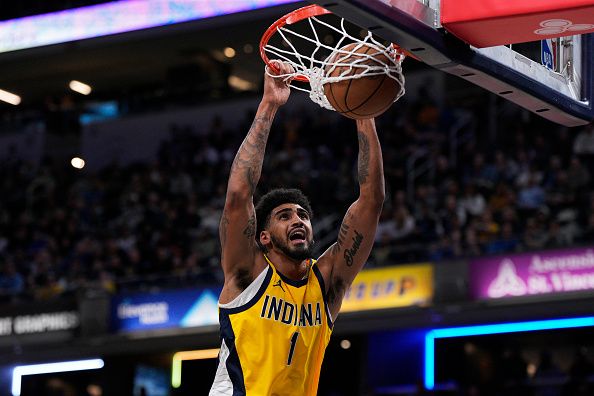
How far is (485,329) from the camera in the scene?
16.1 m

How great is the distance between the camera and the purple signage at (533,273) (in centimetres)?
1288

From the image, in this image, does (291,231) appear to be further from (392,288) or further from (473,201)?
(473,201)

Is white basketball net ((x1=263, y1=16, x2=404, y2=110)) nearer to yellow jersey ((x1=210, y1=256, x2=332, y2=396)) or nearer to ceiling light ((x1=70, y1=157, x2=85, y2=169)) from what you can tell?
yellow jersey ((x1=210, y1=256, x2=332, y2=396))

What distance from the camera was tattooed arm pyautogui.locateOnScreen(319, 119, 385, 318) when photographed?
5520 mm

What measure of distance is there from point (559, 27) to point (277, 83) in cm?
141

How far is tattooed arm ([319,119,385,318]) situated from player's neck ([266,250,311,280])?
0.17 m

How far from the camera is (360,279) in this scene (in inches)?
568

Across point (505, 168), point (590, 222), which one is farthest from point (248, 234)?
point (505, 168)

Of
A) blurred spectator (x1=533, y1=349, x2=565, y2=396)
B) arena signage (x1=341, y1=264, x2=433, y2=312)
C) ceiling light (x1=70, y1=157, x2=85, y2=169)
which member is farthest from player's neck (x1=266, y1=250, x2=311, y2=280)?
ceiling light (x1=70, y1=157, x2=85, y2=169)

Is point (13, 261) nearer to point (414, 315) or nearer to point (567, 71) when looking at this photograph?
point (414, 315)

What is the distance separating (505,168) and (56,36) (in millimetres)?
8766

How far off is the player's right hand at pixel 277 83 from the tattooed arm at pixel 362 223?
1.36 ft

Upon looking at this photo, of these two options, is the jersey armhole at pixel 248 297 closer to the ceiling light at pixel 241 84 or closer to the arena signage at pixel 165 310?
the arena signage at pixel 165 310

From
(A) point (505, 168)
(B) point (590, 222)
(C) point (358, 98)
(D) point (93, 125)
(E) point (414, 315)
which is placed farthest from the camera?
(D) point (93, 125)
